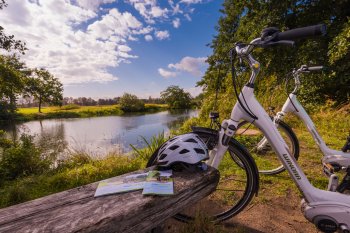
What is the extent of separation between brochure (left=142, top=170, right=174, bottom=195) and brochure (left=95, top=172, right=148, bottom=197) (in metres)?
0.05

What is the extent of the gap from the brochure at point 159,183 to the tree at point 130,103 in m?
51.1

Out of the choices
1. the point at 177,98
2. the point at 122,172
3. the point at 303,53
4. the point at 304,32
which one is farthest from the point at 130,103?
the point at 304,32

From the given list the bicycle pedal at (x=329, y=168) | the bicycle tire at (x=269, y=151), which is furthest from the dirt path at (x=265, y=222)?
the bicycle tire at (x=269, y=151)

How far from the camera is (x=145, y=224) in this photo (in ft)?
4.00

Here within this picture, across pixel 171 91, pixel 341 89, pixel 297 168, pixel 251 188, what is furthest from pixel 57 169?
pixel 171 91

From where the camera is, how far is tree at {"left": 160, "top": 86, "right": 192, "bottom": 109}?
63062mm

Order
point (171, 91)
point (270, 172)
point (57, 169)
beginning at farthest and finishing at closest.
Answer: point (171, 91)
point (57, 169)
point (270, 172)

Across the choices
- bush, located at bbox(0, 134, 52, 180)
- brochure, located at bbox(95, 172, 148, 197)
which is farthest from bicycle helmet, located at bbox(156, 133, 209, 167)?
bush, located at bbox(0, 134, 52, 180)

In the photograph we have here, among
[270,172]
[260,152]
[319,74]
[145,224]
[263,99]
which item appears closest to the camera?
[145,224]

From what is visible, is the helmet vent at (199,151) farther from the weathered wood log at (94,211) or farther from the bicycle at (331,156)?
the bicycle at (331,156)

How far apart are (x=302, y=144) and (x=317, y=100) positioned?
4.42 meters

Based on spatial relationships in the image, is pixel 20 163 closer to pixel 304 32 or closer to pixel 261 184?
pixel 261 184

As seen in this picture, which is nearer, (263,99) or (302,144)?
(302,144)

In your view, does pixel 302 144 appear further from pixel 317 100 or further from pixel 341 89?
pixel 341 89
